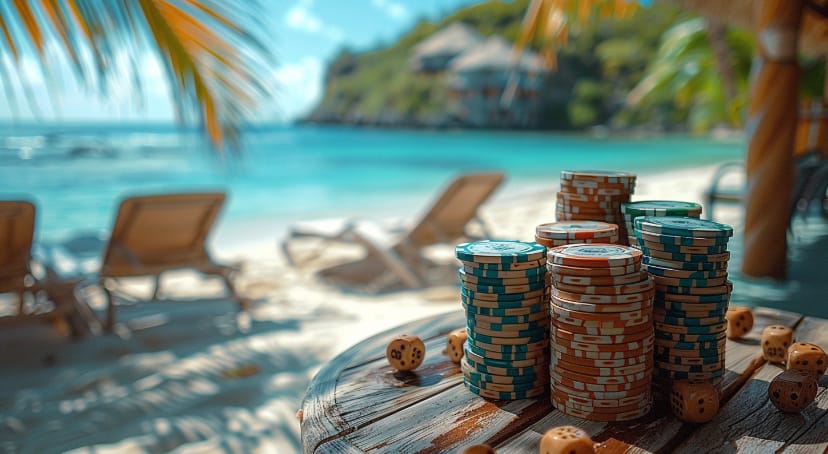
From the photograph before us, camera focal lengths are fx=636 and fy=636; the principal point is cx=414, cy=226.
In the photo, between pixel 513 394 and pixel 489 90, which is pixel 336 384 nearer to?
pixel 513 394

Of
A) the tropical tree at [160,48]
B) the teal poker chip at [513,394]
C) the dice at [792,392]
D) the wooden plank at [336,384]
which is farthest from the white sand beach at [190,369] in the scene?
the dice at [792,392]

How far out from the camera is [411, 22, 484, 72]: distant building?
194ft

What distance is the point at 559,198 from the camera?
142 centimetres

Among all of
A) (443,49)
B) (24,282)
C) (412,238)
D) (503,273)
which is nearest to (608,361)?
(503,273)

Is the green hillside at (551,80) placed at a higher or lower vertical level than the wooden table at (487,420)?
higher

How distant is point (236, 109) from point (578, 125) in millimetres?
54000

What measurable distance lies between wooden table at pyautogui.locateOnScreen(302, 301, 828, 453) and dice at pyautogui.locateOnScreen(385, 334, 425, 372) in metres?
0.02

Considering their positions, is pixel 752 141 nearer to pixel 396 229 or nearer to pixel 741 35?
pixel 396 229

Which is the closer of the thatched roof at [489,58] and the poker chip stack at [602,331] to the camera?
the poker chip stack at [602,331]

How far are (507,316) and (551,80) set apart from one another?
5826 cm

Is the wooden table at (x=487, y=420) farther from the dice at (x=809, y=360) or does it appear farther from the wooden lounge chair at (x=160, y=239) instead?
the wooden lounge chair at (x=160, y=239)

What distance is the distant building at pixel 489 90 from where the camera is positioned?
173 feet

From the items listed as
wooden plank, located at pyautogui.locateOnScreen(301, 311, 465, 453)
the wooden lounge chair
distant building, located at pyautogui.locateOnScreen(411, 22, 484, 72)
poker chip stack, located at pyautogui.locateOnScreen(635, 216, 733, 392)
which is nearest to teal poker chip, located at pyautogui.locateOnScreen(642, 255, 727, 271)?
poker chip stack, located at pyautogui.locateOnScreen(635, 216, 733, 392)

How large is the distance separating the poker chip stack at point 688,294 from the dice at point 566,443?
30 centimetres
